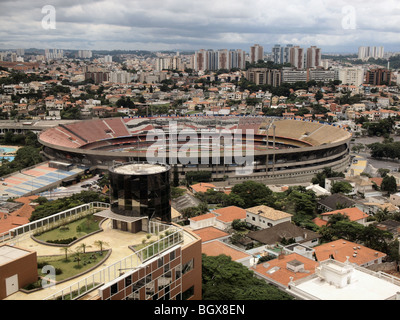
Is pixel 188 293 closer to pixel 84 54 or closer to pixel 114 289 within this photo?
pixel 114 289

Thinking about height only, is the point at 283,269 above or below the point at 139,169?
below

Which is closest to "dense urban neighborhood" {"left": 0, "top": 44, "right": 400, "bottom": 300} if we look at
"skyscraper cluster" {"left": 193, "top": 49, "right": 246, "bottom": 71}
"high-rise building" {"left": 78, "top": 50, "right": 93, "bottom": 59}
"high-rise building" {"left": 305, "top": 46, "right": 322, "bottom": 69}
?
"high-rise building" {"left": 305, "top": 46, "right": 322, "bottom": 69}

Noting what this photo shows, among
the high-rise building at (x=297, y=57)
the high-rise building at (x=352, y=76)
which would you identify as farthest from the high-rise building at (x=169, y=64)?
the high-rise building at (x=352, y=76)

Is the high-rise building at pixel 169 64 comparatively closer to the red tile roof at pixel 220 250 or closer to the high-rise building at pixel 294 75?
the high-rise building at pixel 294 75

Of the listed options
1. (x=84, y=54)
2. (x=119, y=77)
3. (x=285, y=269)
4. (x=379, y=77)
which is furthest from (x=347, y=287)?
(x=84, y=54)

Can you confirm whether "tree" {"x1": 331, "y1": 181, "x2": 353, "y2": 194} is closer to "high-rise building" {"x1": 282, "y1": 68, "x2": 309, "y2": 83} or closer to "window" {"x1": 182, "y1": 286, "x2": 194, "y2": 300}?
"window" {"x1": 182, "y1": 286, "x2": 194, "y2": 300}
